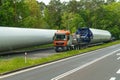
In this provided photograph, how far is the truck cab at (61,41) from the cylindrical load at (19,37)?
2.86 meters

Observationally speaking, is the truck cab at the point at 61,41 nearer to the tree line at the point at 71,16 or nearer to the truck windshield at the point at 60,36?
the truck windshield at the point at 60,36

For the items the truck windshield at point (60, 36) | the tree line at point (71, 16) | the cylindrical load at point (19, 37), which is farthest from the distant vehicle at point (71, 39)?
the tree line at point (71, 16)

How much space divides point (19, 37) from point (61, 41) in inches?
291

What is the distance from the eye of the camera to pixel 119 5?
147000mm

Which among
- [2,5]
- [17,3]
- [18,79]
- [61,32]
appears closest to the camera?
[18,79]

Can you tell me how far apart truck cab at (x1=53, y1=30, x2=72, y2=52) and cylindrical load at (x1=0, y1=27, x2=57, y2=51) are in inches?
113

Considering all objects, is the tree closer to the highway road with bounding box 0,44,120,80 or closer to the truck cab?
the truck cab

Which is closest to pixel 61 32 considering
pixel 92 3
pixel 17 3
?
pixel 17 3

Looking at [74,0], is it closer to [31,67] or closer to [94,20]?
[94,20]

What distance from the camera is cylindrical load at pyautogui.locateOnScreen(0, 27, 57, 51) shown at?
124 feet

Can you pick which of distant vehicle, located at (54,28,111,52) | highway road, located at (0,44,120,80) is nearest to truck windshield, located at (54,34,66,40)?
distant vehicle, located at (54,28,111,52)

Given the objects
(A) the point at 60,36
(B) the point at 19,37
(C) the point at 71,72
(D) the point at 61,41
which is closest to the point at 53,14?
(A) the point at 60,36

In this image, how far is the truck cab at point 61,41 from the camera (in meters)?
47.0

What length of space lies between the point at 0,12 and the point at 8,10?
3.24 m
